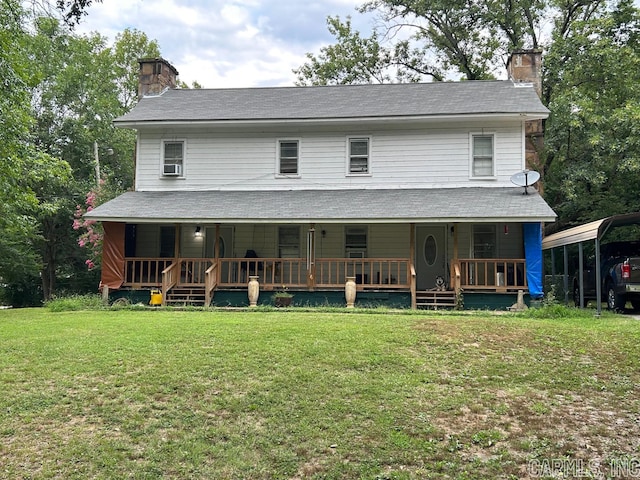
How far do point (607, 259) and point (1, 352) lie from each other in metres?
13.3

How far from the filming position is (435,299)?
1406 cm

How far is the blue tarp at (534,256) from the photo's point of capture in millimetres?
13711

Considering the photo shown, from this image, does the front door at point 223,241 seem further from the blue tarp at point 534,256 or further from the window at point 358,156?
the blue tarp at point 534,256

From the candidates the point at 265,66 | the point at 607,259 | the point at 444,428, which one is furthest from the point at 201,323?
the point at 265,66

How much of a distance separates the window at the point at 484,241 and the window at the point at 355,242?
10.9 feet

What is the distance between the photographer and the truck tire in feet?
41.9

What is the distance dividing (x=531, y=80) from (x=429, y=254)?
7110mm

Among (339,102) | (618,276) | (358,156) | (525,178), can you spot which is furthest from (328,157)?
(618,276)

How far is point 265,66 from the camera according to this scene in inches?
1117

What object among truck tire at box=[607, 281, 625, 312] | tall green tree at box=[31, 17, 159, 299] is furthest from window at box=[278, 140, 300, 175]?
truck tire at box=[607, 281, 625, 312]

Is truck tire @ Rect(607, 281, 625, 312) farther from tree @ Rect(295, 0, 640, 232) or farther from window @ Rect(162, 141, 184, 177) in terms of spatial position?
window @ Rect(162, 141, 184, 177)

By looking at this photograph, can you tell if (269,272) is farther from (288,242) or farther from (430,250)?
(430,250)

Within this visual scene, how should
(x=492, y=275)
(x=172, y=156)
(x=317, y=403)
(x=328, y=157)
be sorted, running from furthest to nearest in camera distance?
(x=172, y=156)
(x=328, y=157)
(x=492, y=275)
(x=317, y=403)

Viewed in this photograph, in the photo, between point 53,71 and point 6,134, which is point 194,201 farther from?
point 53,71
